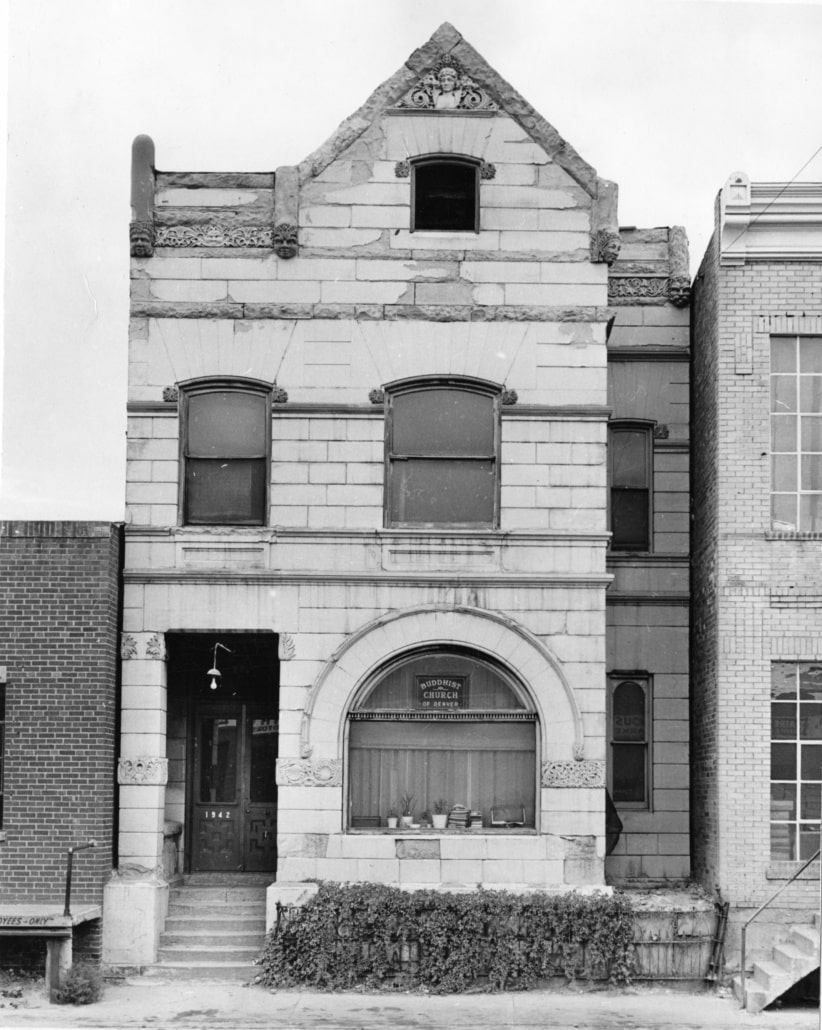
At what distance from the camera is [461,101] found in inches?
690

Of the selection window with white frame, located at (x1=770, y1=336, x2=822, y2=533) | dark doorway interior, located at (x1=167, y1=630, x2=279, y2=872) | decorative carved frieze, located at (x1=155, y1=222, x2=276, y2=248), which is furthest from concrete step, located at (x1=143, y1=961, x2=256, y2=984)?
decorative carved frieze, located at (x1=155, y1=222, x2=276, y2=248)

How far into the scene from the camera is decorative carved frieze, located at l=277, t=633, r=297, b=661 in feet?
55.2

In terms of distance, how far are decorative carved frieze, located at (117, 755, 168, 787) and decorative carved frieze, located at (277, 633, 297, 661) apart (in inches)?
73.2

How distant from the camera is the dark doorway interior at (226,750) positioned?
18359 mm

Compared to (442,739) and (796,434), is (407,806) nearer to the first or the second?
(442,739)

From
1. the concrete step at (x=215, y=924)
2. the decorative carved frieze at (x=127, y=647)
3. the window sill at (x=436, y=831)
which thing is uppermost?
the decorative carved frieze at (x=127, y=647)

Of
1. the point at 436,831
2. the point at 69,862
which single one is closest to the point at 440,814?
the point at 436,831

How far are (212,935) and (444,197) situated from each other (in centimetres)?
909

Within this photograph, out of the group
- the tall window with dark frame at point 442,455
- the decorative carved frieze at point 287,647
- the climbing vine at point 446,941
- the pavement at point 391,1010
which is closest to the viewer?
the pavement at point 391,1010

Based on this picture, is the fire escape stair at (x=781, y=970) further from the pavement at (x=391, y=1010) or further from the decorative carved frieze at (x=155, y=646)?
the decorative carved frieze at (x=155, y=646)

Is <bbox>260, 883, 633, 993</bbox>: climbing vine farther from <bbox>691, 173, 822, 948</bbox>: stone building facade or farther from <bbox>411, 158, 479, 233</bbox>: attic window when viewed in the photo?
<bbox>411, 158, 479, 233</bbox>: attic window

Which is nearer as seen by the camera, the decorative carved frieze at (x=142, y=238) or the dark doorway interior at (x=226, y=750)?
the decorative carved frieze at (x=142, y=238)

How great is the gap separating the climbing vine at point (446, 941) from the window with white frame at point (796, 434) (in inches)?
200

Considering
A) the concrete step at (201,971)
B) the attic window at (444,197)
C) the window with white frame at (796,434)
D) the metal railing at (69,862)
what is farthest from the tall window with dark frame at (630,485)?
the metal railing at (69,862)
